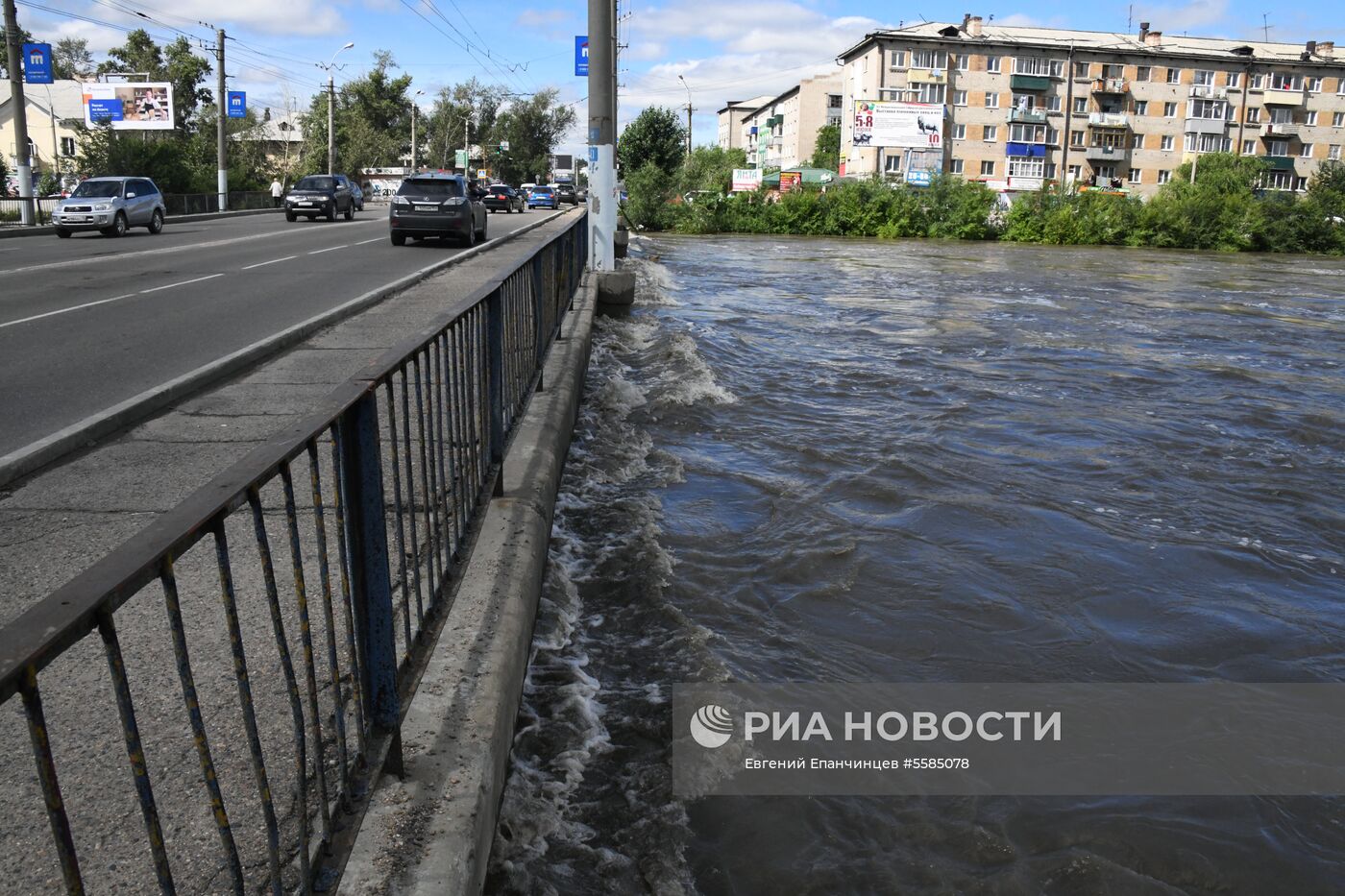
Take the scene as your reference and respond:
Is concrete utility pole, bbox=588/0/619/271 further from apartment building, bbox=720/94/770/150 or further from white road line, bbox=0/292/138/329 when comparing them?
apartment building, bbox=720/94/770/150

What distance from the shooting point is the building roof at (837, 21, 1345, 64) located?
85750mm

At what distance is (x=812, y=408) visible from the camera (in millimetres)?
11000

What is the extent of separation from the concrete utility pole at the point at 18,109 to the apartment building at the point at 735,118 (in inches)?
5325

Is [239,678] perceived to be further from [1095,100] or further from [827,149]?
[827,149]

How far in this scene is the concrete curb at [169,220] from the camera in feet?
96.9

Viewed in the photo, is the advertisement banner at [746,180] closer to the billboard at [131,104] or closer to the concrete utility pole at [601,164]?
the billboard at [131,104]

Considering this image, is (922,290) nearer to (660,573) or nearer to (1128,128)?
(660,573)

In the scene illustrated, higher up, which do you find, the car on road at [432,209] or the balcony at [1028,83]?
A: the balcony at [1028,83]

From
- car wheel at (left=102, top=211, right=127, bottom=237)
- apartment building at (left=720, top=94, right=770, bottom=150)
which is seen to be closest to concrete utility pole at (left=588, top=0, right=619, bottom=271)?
car wheel at (left=102, top=211, right=127, bottom=237)

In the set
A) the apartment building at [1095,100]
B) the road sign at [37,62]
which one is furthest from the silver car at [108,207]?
the apartment building at [1095,100]

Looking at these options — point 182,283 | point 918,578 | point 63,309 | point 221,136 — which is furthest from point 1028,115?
point 918,578

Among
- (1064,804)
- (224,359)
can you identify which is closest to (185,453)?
(224,359)

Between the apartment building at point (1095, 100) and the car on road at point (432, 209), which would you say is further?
the apartment building at point (1095, 100)

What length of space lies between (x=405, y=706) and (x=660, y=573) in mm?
2933
